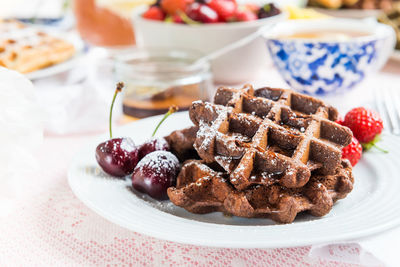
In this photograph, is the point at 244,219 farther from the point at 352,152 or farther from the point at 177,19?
the point at 177,19

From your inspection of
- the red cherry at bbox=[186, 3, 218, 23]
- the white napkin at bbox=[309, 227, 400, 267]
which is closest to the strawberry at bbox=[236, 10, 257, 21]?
the red cherry at bbox=[186, 3, 218, 23]

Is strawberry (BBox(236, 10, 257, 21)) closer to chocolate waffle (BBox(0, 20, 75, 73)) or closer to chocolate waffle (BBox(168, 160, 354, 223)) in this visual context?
chocolate waffle (BBox(0, 20, 75, 73))

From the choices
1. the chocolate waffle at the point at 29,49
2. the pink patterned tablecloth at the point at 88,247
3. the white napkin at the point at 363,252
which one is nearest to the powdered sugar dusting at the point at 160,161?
the pink patterned tablecloth at the point at 88,247

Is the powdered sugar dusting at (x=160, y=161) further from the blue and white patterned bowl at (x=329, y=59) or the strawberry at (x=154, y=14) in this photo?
the strawberry at (x=154, y=14)

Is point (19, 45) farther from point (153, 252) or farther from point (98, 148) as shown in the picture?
point (153, 252)

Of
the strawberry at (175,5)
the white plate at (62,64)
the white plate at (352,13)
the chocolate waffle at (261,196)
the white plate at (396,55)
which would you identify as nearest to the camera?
the chocolate waffle at (261,196)
